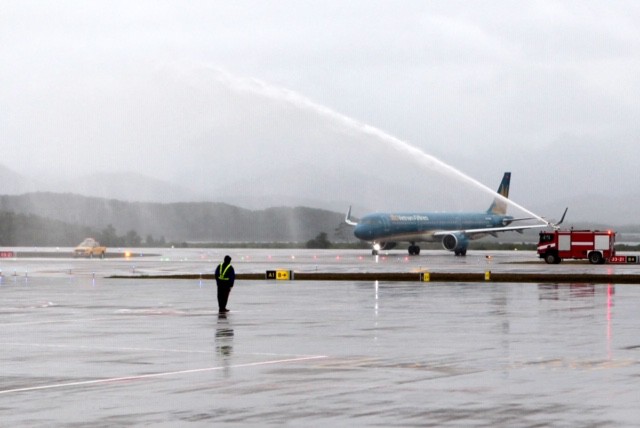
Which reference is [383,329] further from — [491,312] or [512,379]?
[512,379]

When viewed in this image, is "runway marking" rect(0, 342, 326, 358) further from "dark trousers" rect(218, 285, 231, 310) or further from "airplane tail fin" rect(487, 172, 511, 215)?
"airplane tail fin" rect(487, 172, 511, 215)

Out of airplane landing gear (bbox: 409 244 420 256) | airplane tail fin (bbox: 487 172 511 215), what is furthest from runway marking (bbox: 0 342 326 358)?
airplane tail fin (bbox: 487 172 511 215)

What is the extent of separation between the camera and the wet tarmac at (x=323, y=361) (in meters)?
16.2

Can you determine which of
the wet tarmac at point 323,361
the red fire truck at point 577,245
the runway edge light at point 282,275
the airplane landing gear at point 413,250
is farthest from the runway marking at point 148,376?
the airplane landing gear at point 413,250

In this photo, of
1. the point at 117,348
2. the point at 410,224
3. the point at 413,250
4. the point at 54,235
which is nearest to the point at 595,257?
the point at 410,224

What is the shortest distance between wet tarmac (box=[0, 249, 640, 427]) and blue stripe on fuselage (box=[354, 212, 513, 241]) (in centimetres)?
7311

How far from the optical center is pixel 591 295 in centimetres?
4628

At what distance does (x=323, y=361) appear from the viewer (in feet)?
75.3

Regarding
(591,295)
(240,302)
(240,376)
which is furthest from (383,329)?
(591,295)

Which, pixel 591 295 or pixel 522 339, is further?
pixel 591 295

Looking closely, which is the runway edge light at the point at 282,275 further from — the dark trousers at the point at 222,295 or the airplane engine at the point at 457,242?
the airplane engine at the point at 457,242

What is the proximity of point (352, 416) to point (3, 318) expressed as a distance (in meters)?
21.9

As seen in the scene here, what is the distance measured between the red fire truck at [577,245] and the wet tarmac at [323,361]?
46.7m

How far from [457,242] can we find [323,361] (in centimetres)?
9501
